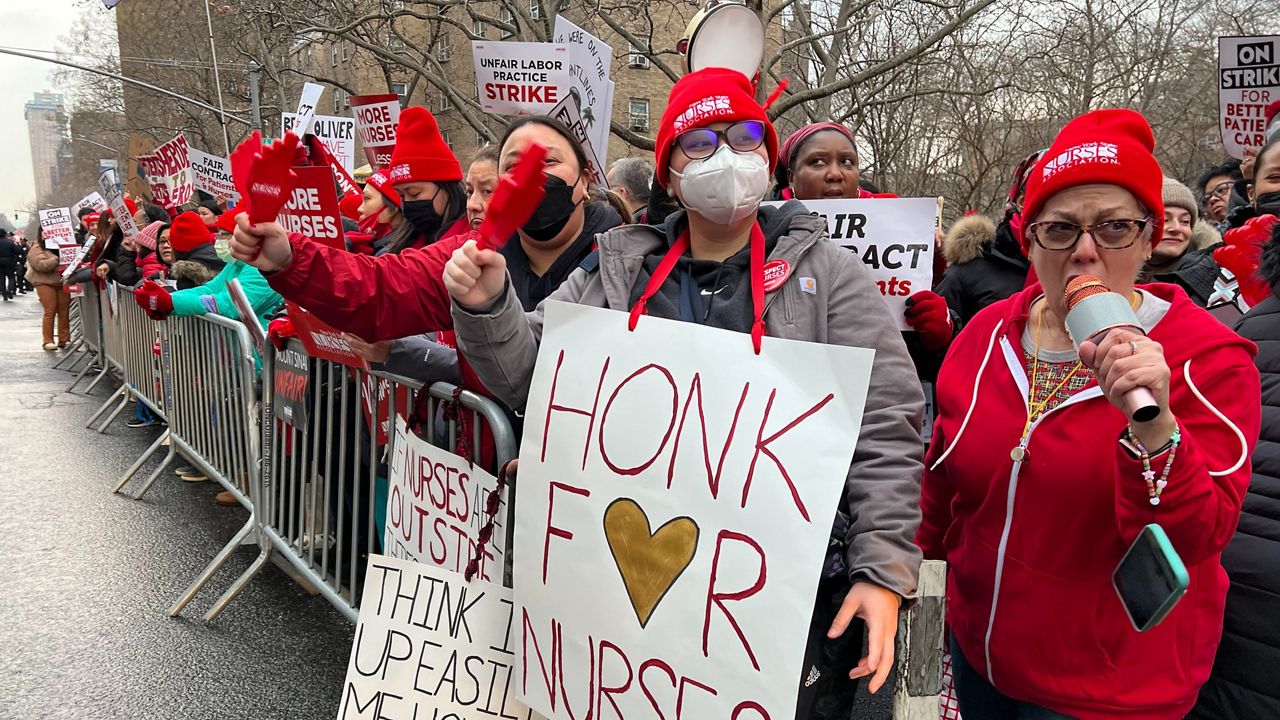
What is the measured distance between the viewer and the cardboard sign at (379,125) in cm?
772

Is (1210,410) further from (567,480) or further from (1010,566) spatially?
(567,480)

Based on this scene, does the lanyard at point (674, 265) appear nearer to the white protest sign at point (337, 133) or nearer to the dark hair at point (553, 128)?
the dark hair at point (553, 128)

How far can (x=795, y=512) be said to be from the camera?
169 cm

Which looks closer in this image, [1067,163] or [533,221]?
[1067,163]

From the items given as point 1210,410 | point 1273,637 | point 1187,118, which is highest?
point 1187,118

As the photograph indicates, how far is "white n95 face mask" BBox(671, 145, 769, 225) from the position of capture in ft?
6.57

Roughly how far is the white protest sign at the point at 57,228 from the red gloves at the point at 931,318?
46.4ft

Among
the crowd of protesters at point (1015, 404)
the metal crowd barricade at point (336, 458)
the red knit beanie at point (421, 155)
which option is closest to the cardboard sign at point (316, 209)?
the crowd of protesters at point (1015, 404)

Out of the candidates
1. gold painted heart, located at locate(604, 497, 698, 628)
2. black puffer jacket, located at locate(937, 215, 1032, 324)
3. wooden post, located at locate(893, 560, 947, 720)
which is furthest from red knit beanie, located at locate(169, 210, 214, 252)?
Result: wooden post, located at locate(893, 560, 947, 720)

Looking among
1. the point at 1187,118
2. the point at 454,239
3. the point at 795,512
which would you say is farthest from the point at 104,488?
the point at 1187,118

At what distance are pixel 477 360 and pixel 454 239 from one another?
0.88m

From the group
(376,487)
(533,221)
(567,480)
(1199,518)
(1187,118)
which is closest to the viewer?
(1199,518)

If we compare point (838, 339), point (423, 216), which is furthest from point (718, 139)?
point (423, 216)

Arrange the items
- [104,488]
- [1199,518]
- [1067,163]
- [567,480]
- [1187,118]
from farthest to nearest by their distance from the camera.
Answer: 1. [1187,118]
2. [104,488]
3. [567,480]
4. [1067,163]
5. [1199,518]
